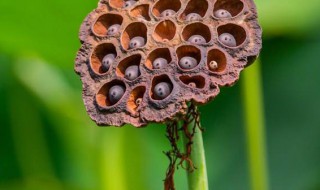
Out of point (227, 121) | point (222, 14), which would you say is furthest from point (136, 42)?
point (227, 121)

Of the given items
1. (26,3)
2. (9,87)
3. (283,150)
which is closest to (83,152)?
(9,87)

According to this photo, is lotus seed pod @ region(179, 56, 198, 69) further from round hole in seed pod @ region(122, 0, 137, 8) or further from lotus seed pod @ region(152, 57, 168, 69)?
round hole in seed pod @ region(122, 0, 137, 8)

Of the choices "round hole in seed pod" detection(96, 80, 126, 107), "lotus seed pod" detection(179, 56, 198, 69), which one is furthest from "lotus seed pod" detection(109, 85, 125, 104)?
"lotus seed pod" detection(179, 56, 198, 69)

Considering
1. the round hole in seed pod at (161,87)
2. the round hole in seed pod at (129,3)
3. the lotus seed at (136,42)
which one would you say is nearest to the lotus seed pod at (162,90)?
the round hole in seed pod at (161,87)

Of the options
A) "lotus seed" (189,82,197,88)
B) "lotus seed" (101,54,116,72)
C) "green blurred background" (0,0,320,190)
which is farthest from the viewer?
"green blurred background" (0,0,320,190)

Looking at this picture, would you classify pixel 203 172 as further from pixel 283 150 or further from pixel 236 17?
pixel 283 150

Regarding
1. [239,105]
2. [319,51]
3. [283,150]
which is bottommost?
[283,150]
